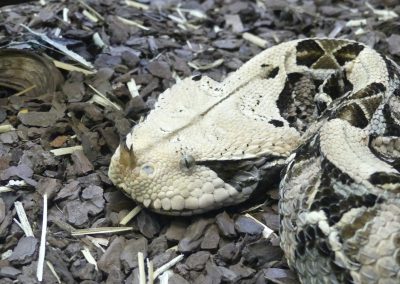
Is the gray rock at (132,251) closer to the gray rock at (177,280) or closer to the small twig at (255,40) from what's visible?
the gray rock at (177,280)

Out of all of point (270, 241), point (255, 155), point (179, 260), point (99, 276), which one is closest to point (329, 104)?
point (255, 155)

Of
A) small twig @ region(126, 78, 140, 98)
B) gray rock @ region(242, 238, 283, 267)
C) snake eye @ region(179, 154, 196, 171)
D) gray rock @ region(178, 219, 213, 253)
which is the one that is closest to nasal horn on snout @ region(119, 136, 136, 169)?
snake eye @ region(179, 154, 196, 171)

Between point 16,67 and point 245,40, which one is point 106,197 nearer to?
point 16,67

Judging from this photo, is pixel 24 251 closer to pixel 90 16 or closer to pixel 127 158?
pixel 127 158

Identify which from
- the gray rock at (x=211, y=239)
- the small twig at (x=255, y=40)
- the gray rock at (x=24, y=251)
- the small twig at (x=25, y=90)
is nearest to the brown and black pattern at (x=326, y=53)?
the small twig at (x=255, y=40)

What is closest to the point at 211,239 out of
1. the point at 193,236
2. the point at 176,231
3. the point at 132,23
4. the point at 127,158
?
the point at 193,236
